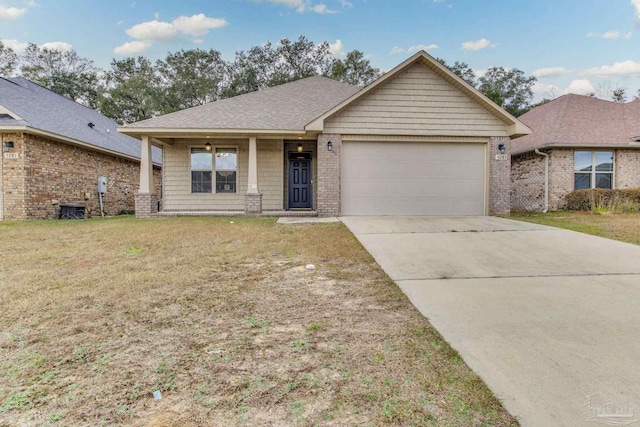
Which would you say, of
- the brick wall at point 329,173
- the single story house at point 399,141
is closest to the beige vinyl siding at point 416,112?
the single story house at point 399,141

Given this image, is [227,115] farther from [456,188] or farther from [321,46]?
[321,46]

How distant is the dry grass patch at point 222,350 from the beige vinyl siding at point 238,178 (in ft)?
24.6

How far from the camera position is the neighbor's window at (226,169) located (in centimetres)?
1191

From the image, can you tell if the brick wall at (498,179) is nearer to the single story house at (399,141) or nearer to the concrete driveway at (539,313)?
the single story house at (399,141)

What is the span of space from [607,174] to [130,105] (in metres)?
32.2

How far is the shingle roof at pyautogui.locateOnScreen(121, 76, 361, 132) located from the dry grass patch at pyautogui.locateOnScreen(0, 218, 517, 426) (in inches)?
273

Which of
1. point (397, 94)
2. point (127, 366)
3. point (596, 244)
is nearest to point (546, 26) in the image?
point (397, 94)

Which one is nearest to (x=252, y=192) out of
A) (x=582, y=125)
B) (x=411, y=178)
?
(x=411, y=178)

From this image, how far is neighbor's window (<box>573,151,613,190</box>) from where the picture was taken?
12.8 metres

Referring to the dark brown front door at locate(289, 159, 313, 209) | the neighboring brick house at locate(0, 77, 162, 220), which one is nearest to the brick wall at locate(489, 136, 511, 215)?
the dark brown front door at locate(289, 159, 313, 209)

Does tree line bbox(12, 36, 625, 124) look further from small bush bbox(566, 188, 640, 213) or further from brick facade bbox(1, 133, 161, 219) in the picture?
small bush bbox(566, 188, 640, 213)

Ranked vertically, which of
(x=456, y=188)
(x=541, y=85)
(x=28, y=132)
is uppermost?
(x=541, y=85)

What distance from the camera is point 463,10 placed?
1566 centimetres

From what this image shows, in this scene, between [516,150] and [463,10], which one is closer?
[516,150]
